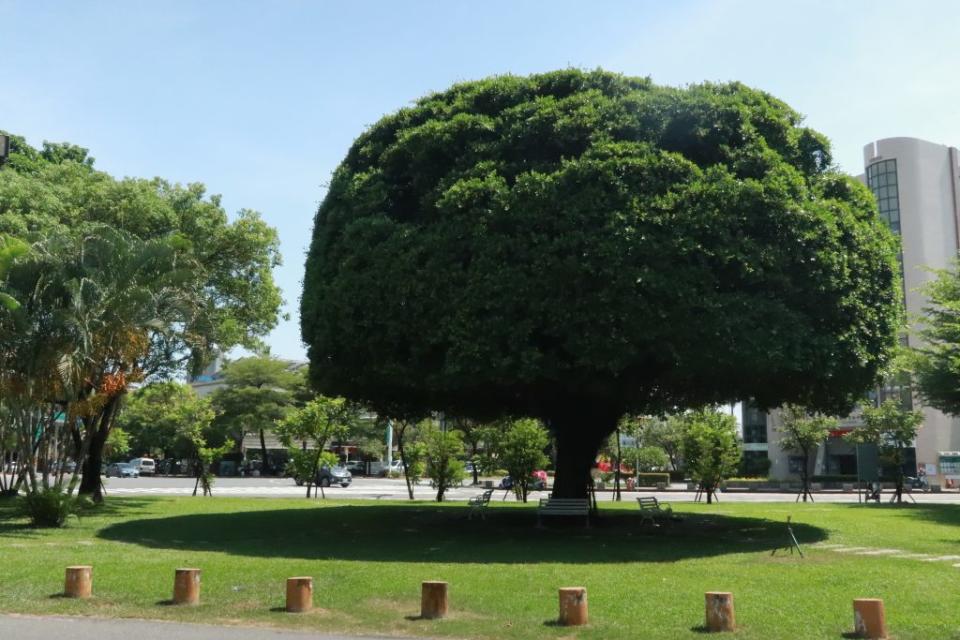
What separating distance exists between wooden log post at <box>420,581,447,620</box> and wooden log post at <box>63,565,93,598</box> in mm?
4601

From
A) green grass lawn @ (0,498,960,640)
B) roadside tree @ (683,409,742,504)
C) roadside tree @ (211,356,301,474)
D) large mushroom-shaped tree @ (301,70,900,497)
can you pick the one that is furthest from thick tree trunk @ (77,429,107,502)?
roadside tree @ (211,356,301,474)

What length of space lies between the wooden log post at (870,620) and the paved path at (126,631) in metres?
5.18

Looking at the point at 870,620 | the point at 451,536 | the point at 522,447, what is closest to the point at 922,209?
the point at 522,447

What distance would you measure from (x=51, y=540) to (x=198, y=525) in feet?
13.5

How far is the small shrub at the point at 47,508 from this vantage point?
65.5 ft

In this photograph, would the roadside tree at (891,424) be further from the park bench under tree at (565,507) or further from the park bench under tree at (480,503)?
the park bench under tree at (565,507)

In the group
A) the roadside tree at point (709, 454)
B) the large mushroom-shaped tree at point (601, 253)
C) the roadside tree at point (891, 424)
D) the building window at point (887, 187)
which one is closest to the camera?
the large mushroom-shaped tree at point (601, 253)

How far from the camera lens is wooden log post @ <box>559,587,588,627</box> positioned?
9.55m

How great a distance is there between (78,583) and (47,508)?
10044 mm

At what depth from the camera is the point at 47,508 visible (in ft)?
65.6

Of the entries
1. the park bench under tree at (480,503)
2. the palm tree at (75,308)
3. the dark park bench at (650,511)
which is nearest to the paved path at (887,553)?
the dark park bench at (650,511)

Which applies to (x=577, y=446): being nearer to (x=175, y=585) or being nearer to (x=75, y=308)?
(x=75, y=308)

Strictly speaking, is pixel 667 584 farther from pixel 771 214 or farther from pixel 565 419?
pixel 565 419

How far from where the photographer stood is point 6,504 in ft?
90.1
